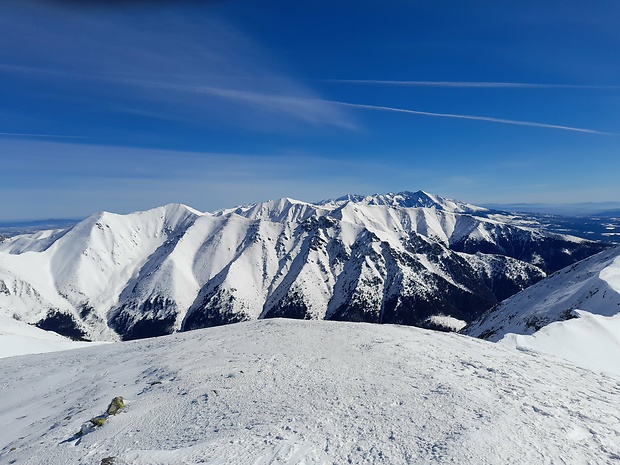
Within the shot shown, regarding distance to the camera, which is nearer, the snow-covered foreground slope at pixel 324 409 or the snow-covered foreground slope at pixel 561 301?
the snow-covered foreground slope at pixel 324 409

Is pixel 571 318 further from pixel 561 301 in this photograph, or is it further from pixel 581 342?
pixel 561 301

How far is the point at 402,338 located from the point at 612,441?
52.5 feet

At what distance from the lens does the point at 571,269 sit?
93938 millimetres

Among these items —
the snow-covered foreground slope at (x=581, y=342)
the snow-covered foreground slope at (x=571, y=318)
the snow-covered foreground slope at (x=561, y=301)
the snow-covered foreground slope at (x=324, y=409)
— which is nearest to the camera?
the snow-covered foreground slope at (x=324, y=409)

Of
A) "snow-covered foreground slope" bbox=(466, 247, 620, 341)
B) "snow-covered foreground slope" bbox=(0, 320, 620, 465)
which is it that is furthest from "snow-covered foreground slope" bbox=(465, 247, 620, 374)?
"snow-covered foreground slope" bbox=(0, 320, 620, 465)

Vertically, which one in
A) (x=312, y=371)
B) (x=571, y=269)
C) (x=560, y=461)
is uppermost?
(x=560, y=461)

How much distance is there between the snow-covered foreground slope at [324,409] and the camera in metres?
10.9

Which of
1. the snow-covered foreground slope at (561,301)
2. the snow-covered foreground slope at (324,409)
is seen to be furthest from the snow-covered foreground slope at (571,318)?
the snow-covered foreground slope at (324,409)

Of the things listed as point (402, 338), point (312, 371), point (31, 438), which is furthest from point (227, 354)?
point (402, 338)

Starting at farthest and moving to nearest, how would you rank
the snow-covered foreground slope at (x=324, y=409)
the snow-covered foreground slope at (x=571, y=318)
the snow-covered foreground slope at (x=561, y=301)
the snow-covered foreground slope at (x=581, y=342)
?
the snow-covered foreground slope at (x=561, y=301), the snow-covered foreground slope at (x=571, y=318), the snow-covered foreground slope at (x=581, y=342), the snow-covered foreground slope at (x=324, y=409)

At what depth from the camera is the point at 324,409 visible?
13.6 m

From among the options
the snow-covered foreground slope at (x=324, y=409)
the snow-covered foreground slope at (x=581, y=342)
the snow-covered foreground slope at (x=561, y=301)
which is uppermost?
the snow-covered foreground slope at (x=324, y=409)

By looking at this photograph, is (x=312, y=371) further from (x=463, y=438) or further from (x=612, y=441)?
(x=612, y=441)

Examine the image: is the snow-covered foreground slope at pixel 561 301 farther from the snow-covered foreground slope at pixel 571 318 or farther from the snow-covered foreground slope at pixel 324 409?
the snow-covered foreground slope at pixel 324 409
